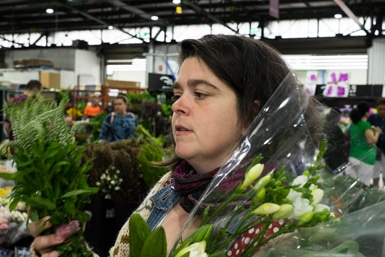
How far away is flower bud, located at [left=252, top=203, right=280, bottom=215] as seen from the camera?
729 millimetres

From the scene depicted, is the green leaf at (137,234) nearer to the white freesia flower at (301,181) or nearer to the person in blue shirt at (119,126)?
the white freesia flower at (301,181)

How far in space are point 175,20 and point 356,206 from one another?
1625 centimetres

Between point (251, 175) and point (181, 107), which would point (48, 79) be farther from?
point (251, 175)

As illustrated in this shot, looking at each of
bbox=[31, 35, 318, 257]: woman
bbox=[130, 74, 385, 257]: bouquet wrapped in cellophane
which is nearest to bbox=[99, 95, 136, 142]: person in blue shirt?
bbox=[31, 35, 318, 257]: woman

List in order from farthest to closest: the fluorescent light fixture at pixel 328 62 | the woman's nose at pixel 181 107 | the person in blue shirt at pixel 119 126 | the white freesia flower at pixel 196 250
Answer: the fluorescent light fixture at pixel 328 62 < the person in blue shirt at pixel 119 126 < the woman's nose at pixel 181 107 < the white freesia flower at pixel 196 250

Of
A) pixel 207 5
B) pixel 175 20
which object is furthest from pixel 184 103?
pixel 175 20

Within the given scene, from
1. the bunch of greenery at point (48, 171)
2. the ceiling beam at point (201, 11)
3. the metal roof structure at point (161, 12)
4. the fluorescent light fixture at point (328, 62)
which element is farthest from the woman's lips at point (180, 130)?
the fluorescent light fixture at point (328, 62)

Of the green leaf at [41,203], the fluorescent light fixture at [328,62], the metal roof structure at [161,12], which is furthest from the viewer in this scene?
the fluorescent light fixture at [328,62]

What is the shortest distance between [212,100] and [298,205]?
0.44m

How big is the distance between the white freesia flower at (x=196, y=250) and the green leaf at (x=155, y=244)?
0.12 ft

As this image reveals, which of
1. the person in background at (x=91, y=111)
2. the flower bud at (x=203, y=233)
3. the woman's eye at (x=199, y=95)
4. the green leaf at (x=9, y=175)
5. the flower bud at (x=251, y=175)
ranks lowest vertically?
the person in background at (x=91, y=111)

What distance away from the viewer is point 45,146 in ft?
3.39

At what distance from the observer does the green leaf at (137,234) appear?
0.77m

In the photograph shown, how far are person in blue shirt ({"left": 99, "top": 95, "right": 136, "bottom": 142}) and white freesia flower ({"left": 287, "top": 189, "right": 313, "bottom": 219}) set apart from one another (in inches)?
221
